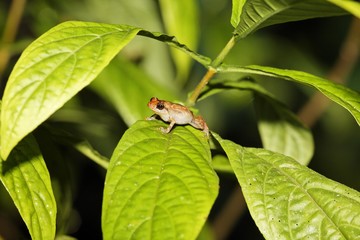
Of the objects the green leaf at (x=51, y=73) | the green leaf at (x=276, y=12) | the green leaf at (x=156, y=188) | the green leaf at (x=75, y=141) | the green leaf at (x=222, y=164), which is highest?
the green leaf at (x=276, y=12)

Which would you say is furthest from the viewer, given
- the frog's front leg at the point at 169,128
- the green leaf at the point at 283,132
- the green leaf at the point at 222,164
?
the green leaf at the point at 283,132

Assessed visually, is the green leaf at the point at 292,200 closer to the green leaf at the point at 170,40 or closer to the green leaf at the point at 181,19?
the green leaf at the point at 170,40

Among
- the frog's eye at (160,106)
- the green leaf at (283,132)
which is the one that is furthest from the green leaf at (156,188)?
the green leaf at (283,132)

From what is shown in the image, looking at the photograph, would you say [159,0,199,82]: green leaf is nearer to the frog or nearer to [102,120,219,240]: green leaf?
the frog

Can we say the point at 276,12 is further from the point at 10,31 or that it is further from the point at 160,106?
the point at 10,31

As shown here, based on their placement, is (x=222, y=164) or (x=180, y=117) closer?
(x=180, y=117)

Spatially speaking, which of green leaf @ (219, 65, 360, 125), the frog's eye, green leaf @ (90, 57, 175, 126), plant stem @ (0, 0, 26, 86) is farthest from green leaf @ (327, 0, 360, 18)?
plant stem @ (0, 0, 26, 86)

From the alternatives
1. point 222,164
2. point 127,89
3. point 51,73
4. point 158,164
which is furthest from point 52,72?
point 127,89
